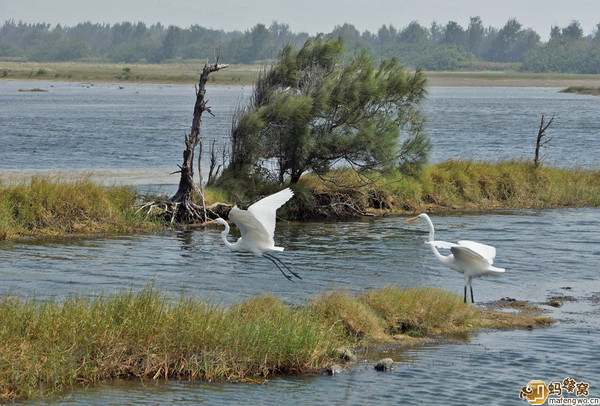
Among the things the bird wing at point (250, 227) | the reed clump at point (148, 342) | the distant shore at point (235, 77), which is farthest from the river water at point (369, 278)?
the distant shore at point (235, 77)

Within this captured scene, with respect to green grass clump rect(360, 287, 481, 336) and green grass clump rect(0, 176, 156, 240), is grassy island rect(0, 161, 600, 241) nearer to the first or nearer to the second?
green grass clump rect(0, 176, 156, 240)

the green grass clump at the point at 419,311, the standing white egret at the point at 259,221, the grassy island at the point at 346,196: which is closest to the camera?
the green grass clump at the point at 419,311

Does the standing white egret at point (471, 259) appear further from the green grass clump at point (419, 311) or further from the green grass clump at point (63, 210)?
the green grass clump at point (63, 210)

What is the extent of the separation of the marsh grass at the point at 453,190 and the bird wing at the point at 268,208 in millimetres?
9743

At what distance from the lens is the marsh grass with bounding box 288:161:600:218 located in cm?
2492

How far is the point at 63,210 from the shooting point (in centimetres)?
2084

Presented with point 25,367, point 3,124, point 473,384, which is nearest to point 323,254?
point 473,384

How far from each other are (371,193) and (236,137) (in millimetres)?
4634

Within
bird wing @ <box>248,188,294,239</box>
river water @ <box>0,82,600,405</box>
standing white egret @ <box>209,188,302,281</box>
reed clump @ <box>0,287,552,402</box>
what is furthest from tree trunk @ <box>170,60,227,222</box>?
reed clump @ <box>0,287,552,402</box>

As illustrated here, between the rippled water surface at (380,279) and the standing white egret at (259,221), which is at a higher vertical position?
the standing white egret at (259,221)

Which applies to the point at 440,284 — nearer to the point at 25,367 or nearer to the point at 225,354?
the point at 225,354

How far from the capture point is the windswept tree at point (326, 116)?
23828 mm

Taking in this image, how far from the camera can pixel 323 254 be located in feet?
65.2

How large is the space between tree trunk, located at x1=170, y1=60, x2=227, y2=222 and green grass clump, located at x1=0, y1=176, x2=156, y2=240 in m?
1.15
